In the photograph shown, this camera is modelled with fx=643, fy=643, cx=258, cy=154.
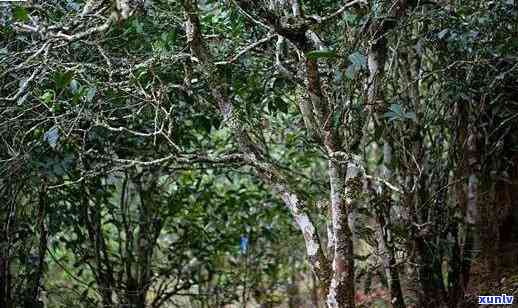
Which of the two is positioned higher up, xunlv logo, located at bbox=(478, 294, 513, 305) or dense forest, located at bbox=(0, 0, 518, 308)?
dense forest, located at bbox=(0, 0, 518, 308)

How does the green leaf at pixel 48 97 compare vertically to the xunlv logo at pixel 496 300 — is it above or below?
above

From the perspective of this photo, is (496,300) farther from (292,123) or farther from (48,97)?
(48,97)

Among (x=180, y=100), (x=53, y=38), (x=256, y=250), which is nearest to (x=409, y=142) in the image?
(x=180, y=100)

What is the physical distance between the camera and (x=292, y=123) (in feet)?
13.0

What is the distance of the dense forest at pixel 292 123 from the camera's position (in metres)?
2.25

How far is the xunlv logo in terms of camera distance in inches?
117

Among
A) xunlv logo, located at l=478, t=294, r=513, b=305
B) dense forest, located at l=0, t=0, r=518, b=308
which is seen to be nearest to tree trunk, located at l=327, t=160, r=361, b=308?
dense forest, located at l=0, t=0, r=518, b=308

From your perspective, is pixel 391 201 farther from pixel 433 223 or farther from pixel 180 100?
pixel 180 100

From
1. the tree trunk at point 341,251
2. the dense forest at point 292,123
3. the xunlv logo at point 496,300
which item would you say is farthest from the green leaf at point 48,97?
the xunlv logo at point 496,300

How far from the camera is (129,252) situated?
4039mm

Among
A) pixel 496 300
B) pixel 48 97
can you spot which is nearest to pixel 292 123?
pixel 496 300

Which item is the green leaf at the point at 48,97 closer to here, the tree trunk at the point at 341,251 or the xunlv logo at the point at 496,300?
the tree trunk at the point at 341,251

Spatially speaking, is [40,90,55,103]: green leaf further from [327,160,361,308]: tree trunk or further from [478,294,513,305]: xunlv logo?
[478,294,513,305]: xunlv logo

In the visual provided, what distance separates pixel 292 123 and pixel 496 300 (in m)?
1.57
